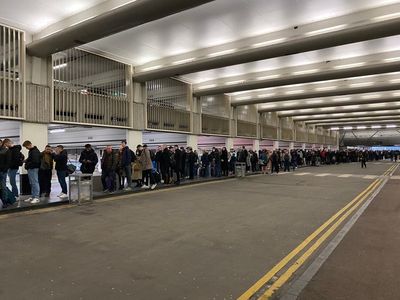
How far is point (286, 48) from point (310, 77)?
5193 millimetres

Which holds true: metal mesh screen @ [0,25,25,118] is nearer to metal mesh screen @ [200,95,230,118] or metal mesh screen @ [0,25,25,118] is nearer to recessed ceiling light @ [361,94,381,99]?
metal mesh screen @ [200,95,230,118]

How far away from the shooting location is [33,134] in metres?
10.8

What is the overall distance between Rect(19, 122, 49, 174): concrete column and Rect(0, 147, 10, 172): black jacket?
7.55 feet

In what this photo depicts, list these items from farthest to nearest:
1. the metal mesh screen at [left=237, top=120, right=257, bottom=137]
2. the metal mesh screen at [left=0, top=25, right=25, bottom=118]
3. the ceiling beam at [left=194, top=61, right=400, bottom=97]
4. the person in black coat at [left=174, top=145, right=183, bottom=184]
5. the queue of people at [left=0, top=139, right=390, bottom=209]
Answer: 1. the metal mesh screen at [left=237, top=120, right=257, bottom=137]
2. the ceiling beam at [left=194, top=61, right=400, bottom=97]
3. the person in black coat at [left=174, top=145, right=183, bottom=184]
4. the metal mesh screen at [left=0, top=25, right=25, bottom=118]
5. the queue of people at [left=0, top=139, right=390, bottom=209]

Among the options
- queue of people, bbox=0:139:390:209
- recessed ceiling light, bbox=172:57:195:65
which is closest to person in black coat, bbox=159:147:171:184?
queue of people, bbox=0:139:390:209

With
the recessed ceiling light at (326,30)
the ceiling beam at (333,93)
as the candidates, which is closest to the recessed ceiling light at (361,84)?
the ceiling beam at (333,93)

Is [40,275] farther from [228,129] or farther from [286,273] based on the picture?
[228,129]

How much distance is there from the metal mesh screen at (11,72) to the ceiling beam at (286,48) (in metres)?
5.16

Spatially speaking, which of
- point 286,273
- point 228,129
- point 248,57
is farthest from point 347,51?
point 286,273

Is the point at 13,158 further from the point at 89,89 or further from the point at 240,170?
the point at 240,170

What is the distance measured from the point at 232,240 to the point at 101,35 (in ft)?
A: 23.5

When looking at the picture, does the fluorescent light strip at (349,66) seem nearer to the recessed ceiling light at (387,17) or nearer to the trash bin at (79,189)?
the recessed ceiling light at (387,17)

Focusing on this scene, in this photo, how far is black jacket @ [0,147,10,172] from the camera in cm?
815

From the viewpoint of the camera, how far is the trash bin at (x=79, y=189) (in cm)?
934
